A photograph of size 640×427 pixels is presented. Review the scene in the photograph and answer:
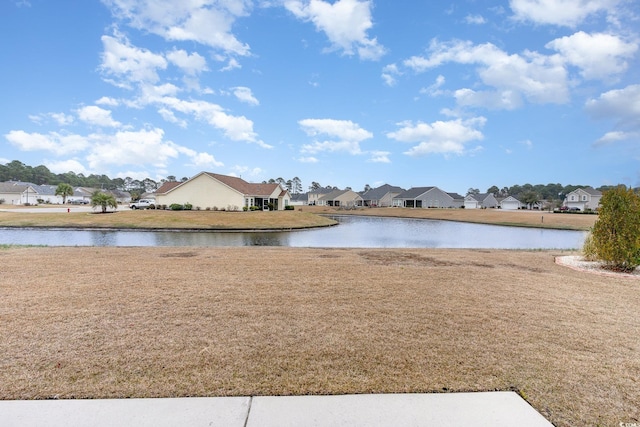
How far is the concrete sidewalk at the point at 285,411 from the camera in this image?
2555mm

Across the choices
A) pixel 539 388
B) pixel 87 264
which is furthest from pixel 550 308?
pixel 87 264

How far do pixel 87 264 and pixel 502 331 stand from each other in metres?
9.69

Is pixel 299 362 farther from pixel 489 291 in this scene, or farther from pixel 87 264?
pixel 87 264

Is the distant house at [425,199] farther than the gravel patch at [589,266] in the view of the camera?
Yes

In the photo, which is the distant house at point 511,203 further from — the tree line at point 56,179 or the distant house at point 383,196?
the tree line at point 56,179

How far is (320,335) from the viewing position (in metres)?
4.27

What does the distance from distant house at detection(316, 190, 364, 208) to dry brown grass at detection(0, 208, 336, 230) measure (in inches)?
1785

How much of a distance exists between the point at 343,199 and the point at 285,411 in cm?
7957

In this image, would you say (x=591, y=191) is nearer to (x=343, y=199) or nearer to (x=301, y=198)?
(x=343, y=199)

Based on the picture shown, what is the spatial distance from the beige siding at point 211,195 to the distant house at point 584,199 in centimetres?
7077

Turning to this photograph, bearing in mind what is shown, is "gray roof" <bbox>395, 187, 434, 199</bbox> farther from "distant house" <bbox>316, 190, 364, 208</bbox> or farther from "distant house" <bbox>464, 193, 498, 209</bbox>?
"distant house" <bbox>464, 193, 498, 209</bbox>

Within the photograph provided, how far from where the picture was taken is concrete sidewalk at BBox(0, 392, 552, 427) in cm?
255

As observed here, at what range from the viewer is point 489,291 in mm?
6641

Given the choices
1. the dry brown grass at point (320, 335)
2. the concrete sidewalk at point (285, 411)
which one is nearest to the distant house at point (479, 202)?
the dry brown grass at point (320, 335)
